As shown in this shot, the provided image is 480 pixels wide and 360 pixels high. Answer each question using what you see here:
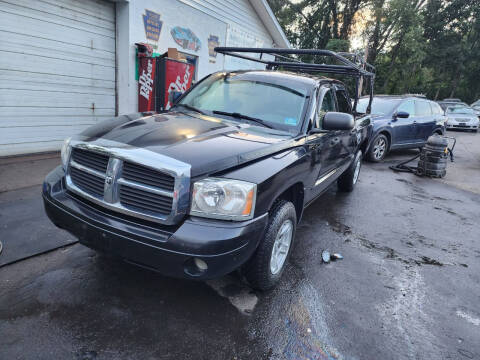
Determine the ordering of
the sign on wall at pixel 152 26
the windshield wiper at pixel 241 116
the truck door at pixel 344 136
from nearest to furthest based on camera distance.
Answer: the windshield wiper at pixel 241 116
the truck door at pixel 344 136
the sign on wall at pixel 152 26

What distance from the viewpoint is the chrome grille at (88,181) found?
226 cm

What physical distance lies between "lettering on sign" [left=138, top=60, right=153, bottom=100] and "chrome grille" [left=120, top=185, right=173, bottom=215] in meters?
5.45

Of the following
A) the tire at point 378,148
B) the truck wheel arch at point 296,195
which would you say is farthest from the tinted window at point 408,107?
the truck wheel arch at point 296,195

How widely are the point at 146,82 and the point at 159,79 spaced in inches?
15.0

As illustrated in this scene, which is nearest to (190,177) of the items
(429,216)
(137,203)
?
(137,203)

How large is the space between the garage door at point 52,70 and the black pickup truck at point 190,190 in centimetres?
402

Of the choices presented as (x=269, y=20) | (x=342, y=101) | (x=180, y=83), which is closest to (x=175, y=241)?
(x=342, y=101)

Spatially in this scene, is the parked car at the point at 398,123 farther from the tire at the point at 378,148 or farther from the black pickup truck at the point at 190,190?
the black pickup truck at the point at 190,190

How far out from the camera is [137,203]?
84.0 inches

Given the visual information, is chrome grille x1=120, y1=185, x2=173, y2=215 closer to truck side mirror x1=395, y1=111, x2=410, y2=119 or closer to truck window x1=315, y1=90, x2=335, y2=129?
truck window x1=315, y1=90, x2=335, y2=129

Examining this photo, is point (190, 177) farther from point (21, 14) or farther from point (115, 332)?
point (21, 14)

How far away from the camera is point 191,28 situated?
28.6 feet

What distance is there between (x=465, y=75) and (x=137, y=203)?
4374 centimetres

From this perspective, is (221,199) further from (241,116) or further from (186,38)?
(186,38)
